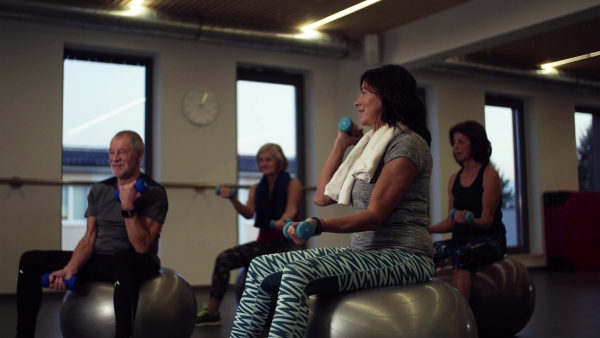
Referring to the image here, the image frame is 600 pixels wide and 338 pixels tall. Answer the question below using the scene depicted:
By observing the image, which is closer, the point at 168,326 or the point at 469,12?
the point at 168,326

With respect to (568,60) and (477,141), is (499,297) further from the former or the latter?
(568,60)

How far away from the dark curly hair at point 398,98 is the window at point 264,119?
15.1ft

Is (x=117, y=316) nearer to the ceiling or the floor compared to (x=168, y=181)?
nearer to the floor

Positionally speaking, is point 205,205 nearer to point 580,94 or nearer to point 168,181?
point 168,181

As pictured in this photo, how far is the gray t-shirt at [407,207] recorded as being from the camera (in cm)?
211

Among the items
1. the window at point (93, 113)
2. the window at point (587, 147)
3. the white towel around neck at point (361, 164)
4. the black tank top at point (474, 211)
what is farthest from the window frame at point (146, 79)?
the window at point (587, 147)

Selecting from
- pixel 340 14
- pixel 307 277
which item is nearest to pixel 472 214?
pixel 307 277

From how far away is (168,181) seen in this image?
620 cm

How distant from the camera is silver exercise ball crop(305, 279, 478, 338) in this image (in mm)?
2031

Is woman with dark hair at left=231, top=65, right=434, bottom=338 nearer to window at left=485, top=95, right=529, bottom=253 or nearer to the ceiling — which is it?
the ceiling

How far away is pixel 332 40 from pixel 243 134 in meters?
1.31

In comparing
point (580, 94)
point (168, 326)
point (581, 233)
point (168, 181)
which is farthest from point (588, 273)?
point (168, 326)

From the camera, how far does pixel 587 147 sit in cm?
934

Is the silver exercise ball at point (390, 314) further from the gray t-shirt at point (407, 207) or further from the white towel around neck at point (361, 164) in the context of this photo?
the white towel around neck at point (361, 164)
